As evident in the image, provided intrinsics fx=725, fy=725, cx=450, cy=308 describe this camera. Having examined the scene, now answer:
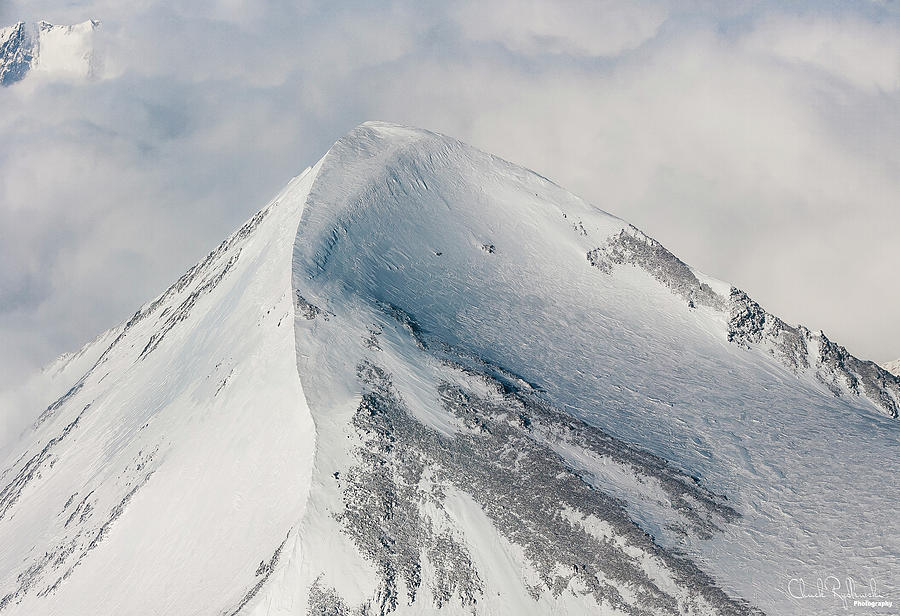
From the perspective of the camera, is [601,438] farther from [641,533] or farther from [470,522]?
[470,522]

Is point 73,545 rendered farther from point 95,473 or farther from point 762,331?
point 762,331

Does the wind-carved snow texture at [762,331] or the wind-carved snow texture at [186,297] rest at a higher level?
the wind-carved snow texture at [762,331]

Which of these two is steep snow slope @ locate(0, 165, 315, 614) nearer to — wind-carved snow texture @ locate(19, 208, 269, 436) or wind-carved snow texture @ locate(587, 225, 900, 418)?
wind-carved snow texture @ locate(19, 208, 269, 436)

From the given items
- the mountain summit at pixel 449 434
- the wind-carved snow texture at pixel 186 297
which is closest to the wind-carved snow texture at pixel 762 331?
the mountain summit at pixel 449 434

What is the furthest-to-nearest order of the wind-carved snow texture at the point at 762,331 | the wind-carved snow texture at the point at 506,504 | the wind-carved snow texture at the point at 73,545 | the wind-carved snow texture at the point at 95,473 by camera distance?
the wind-carved snow texture at the point at 762,331, the wind-carved snow texture at the point at 95,473, the wind-carved snow texture at the point at 73,545, the wind-carved snow texture at the point at 506,504

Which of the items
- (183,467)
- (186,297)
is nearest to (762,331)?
(183,467)

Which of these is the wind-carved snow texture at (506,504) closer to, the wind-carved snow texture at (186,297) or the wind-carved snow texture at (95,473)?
the wind-carved snow texture at (95,473)
